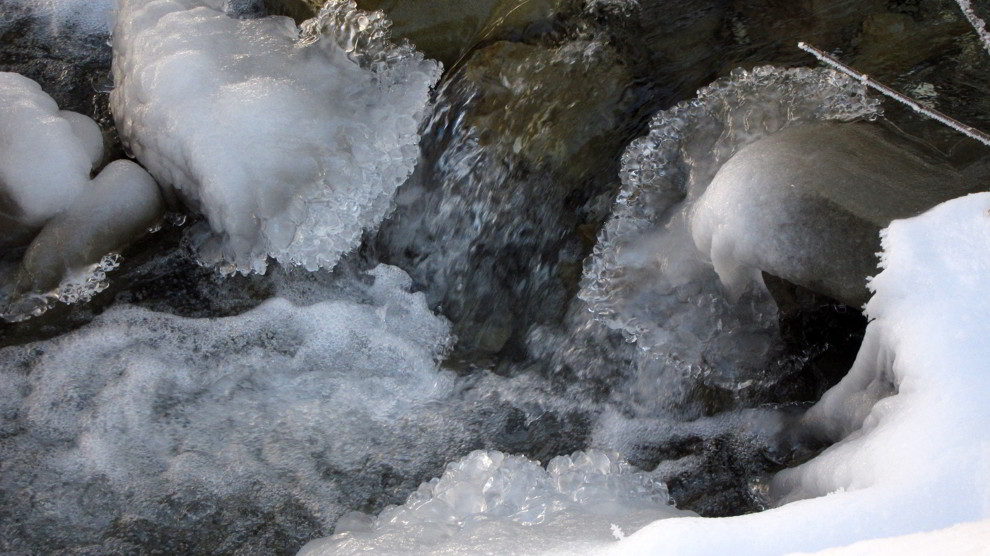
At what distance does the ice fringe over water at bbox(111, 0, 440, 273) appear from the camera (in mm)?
3207

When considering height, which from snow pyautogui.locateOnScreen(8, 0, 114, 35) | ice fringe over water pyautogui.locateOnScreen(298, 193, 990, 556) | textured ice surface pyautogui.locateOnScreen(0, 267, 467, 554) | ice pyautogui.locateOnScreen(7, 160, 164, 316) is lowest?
textured ice surface pyautogui.locateOnScreen(0, 267, 467, 554)

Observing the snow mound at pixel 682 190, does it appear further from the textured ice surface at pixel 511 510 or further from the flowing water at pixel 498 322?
the textured ice surface at pixel 511 510

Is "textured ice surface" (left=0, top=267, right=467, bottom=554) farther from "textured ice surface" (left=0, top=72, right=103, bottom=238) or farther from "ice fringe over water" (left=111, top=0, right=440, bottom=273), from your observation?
"textured ice surface" (left=0, top=72, right=103, bottom=238)

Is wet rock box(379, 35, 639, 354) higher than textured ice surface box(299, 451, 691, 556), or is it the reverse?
wet rock box(379, 35, 639, 354)

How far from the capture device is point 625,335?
3074mm

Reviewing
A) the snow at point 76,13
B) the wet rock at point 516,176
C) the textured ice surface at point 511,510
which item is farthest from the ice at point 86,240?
the textured ice surface at point 511,510

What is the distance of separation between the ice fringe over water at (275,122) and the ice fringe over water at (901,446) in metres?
1.40

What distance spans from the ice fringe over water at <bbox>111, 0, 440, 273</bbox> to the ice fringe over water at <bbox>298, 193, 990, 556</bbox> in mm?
1397

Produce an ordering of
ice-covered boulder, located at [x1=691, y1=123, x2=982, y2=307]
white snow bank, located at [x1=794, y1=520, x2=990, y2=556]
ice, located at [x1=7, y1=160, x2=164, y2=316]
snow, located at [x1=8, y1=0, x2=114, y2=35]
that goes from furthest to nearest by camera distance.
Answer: snow, located at [x1=8, y1=0, x2=114, y2=35], ice, located at [x1=7, y1=160, x2=164, y2=316], ice-covered boulder, located at [x1=691, y1=123, x2=982, y2=307], white snow bank, located at [x1=794, y1=520, x2=990, y2=556]

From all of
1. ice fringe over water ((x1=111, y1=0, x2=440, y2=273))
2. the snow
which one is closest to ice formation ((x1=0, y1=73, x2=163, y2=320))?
ice fringe over water ((x1=111, y1=0, x2=440, y2=273))

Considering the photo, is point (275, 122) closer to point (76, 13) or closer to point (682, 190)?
point (682, 190)

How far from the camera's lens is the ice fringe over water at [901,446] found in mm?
1590

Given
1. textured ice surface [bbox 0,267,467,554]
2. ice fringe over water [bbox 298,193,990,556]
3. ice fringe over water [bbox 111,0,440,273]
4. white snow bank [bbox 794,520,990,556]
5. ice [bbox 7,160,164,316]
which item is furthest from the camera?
ice [bbox 7,160,164,316]

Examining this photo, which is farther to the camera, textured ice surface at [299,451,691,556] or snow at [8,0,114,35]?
snow at [8,0,114,35]
